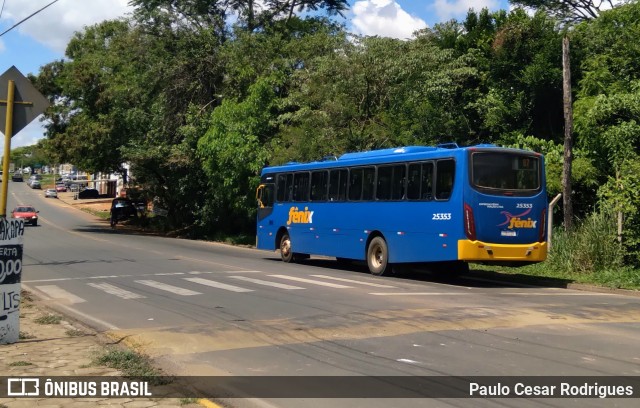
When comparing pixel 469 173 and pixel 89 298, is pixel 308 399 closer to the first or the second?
pixel 89 298

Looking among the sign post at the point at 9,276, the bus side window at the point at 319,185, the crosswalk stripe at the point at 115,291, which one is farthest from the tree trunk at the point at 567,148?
the sign post at the point at 9,276

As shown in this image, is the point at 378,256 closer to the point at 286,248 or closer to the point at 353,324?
the point at 286,248

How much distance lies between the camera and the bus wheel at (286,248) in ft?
79.0

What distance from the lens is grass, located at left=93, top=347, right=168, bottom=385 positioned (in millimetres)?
7520

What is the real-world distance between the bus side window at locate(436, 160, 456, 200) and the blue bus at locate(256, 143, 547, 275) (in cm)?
2

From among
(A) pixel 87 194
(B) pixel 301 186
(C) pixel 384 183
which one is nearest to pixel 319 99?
(B) pixel 301 186

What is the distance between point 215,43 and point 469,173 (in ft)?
89.6

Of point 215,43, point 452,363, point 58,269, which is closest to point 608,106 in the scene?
point 452,363

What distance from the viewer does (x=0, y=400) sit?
6500 millimetres

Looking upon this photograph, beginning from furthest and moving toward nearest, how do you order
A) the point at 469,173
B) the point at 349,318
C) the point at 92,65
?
the point at 92,65, the point at 469,173, the point at 349,318

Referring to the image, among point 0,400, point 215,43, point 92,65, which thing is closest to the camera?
point 0,400

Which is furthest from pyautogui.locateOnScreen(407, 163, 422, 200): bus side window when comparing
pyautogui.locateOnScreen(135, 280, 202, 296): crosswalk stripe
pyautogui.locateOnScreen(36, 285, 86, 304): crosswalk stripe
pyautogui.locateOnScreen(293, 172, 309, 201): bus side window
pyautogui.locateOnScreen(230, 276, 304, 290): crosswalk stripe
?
pyautogui.locateOnScreen(36, 285, 86, 304): crosswalk stripe

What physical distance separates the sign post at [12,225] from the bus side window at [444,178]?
9.90m

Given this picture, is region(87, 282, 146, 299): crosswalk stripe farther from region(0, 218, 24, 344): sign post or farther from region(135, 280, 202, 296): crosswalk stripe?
region(0, 218, 24, 344): sign post
